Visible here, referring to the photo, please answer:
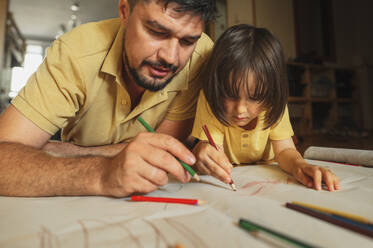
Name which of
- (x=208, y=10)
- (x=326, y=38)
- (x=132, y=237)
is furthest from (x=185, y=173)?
(x=326, y=38)

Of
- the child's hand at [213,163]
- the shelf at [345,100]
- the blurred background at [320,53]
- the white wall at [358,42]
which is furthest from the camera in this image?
the white wall at [358,42]

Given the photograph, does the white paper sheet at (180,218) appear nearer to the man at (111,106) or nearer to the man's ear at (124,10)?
the man at (111,106)

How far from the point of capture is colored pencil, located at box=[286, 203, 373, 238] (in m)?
0.27

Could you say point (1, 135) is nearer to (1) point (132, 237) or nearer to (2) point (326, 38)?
(1) point (132, 237)

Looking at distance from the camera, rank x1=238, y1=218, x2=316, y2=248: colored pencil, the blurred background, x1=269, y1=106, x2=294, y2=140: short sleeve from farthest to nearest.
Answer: the blurred background < x1=269, y1=106, x2=294, y2=140: short sleeve < x1=238, y1=218, x2=316, y2=248: colored pencil

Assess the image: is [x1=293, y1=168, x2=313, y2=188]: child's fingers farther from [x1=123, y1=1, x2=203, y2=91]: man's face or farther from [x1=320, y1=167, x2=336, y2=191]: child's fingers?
[x1=123, y1=1, x2=203, y2=91]: man's face

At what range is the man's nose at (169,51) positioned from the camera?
1.88ft

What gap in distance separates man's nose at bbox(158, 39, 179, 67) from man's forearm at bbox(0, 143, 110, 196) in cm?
28

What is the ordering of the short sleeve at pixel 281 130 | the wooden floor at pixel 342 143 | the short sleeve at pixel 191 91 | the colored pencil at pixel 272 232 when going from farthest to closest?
the wooden floor at pixel 342 143, the short sleeve at pixel 191 91, the short sleeve at pixel 281 130, the colored pencil at pixel 272 232

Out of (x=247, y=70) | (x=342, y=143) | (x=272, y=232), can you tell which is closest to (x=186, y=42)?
(x=247, y=70)

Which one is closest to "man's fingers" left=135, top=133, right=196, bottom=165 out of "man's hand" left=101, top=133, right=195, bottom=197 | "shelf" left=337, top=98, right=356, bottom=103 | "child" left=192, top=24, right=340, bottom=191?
"man's hand" left=101, top=133, right=195, bottom=197

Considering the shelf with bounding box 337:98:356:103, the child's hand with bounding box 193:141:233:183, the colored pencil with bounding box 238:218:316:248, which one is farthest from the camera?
the shelf with bounding box 337:98:356:103

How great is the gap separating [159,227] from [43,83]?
51 centimetres

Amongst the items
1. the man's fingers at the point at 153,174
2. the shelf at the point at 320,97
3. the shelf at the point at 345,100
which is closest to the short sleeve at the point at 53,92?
the man's fingers at the point at 153,174
